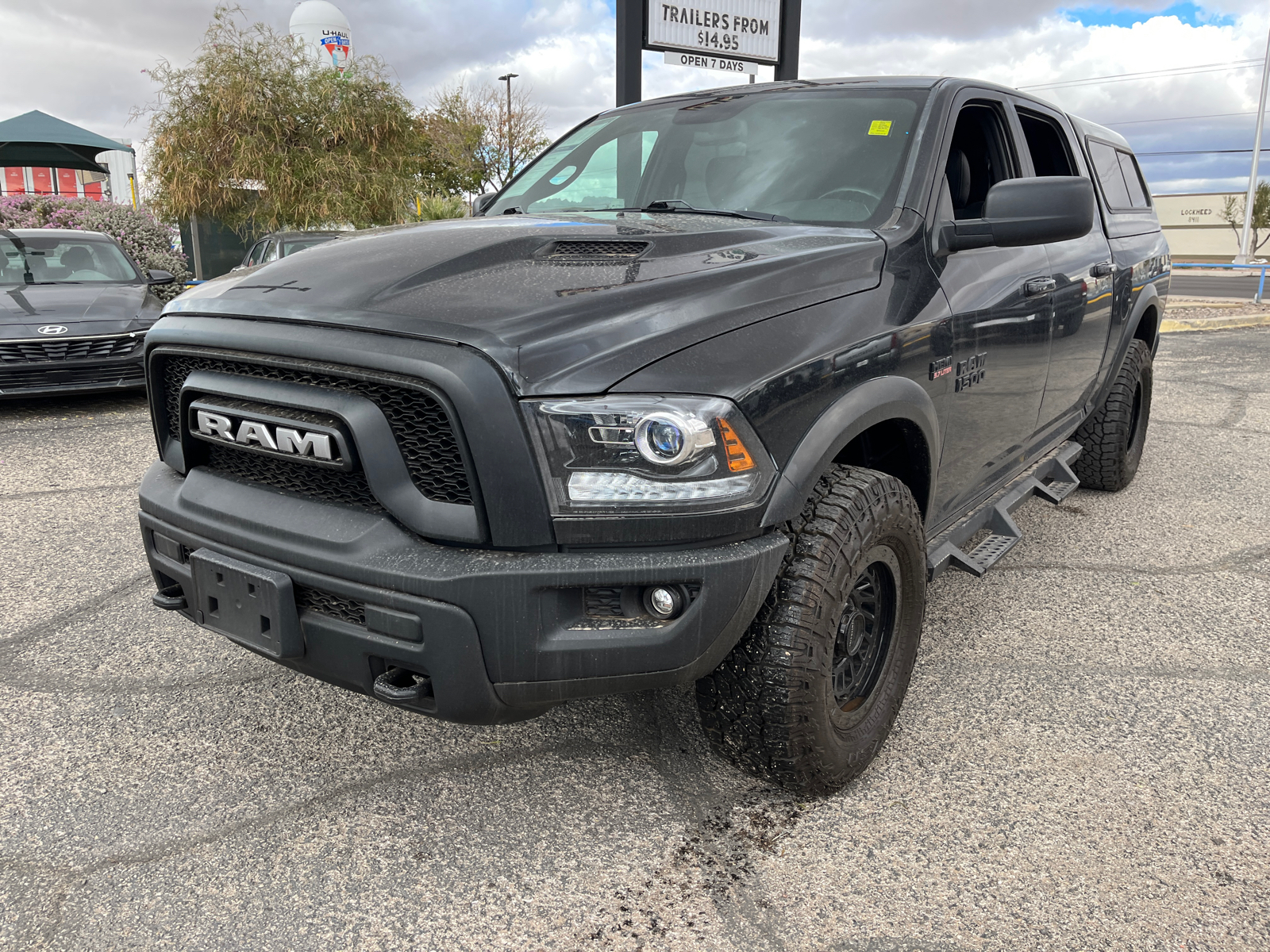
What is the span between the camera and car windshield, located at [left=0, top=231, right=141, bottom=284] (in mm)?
7957

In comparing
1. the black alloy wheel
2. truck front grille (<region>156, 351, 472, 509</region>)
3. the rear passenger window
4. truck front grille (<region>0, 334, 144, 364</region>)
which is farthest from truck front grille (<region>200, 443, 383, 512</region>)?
truck front grille (<region>0, 334, 144, 364</region>)

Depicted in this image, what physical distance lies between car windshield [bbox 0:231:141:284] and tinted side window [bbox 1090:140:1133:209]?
761 cm

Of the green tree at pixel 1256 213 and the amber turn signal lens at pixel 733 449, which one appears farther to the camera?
the green tree at pixel 1256 213

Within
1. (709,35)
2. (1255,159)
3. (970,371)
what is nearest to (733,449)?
(970,371)

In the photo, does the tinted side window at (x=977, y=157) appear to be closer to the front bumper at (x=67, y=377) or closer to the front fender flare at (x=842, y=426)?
the front fender flare at (x=842, y=426)

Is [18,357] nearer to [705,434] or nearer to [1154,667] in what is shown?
[705,434]

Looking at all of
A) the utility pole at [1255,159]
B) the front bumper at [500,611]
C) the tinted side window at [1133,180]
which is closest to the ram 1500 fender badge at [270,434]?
the front bumper at [500,611]

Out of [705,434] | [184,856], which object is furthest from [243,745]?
[705,434]

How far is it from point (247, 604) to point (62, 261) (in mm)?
7721

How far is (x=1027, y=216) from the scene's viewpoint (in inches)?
101

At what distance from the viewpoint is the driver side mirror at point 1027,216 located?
→ 2551mm

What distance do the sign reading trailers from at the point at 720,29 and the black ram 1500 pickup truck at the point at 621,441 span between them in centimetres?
605

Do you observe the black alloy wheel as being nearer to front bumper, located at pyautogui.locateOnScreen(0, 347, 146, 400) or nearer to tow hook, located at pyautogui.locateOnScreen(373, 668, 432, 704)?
tow hook, located at pyautogui.locateOnScreen(373, 668, 432, 704)

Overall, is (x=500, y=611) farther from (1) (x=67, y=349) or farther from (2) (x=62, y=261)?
(2) (x=62, y=261)
